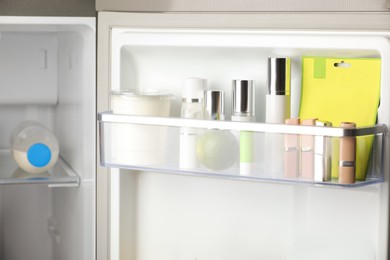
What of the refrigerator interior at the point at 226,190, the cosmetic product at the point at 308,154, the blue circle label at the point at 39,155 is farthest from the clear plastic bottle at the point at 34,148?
the cosmetic product at the point at 308,154

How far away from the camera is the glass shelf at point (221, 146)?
1.01 meters

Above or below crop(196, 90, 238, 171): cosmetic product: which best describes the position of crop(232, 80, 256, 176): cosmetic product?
above

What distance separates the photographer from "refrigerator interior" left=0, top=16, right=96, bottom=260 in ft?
4.16

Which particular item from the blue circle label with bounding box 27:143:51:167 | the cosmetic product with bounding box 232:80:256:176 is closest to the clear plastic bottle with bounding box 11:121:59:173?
the blue circle label with bounding box 27:143:51:167

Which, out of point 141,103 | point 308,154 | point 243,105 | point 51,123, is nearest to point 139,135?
point 141,103

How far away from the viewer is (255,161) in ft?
3.47

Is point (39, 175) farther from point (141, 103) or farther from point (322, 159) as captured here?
point (322, 159)

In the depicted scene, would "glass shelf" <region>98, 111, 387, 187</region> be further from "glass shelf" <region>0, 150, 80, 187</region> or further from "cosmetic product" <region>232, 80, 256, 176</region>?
"glass shelf" <region>0, 150, 80, 187</region>

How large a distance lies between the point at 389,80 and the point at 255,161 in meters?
0.23

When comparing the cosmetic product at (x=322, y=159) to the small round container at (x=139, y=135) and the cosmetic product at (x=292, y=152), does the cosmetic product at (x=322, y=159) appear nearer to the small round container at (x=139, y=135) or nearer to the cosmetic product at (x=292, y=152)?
the cosmetic product at (x=292, y=152)

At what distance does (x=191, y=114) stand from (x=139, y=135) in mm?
91

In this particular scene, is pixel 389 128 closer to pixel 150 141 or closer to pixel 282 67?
pixel 282 67

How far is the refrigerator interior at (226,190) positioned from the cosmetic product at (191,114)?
21mm

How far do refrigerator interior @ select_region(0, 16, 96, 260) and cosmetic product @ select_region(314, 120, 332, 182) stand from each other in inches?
16.9
